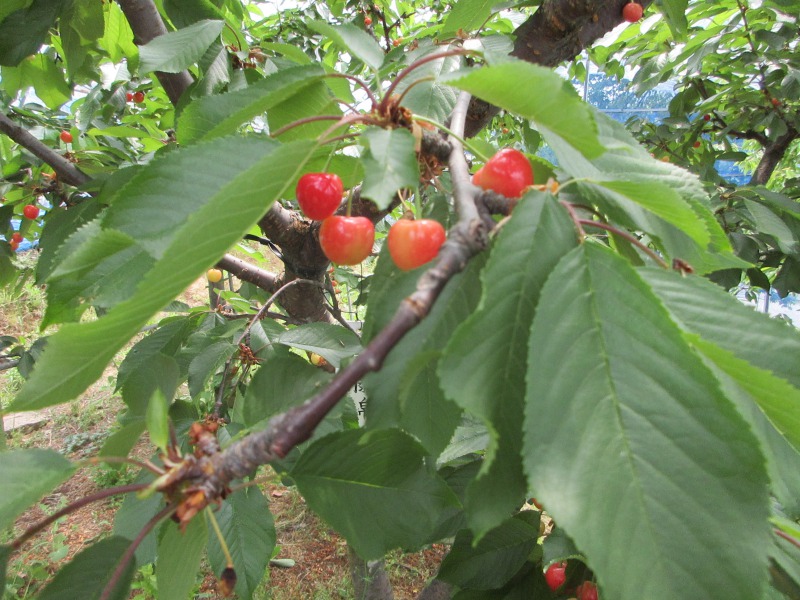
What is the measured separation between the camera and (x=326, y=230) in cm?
64

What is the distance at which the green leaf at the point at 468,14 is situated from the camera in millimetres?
1087

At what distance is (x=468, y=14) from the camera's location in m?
1.11

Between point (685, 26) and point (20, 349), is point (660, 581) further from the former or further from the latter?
Result: point (20, 349)

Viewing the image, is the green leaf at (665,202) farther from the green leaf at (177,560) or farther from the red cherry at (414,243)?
the green leaf at (177,560)

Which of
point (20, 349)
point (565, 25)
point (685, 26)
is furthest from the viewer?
point (20, 349)

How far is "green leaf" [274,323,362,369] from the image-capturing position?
3.86 ft

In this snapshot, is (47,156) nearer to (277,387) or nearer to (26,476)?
(277,387)

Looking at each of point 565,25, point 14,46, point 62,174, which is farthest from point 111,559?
point 565,25

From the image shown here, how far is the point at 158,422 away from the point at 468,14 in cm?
101

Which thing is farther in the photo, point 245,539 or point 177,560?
point 245,539

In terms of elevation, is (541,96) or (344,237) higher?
(541,96)

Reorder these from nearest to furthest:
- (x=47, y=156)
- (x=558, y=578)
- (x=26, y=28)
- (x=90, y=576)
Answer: (x=90, y=576) → (x=558, y=578) → (x=26, y=28) → (x=47, y=156)

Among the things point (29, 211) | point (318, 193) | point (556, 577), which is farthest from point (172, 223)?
point (29, 211)

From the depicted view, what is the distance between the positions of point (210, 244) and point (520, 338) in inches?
10.7
